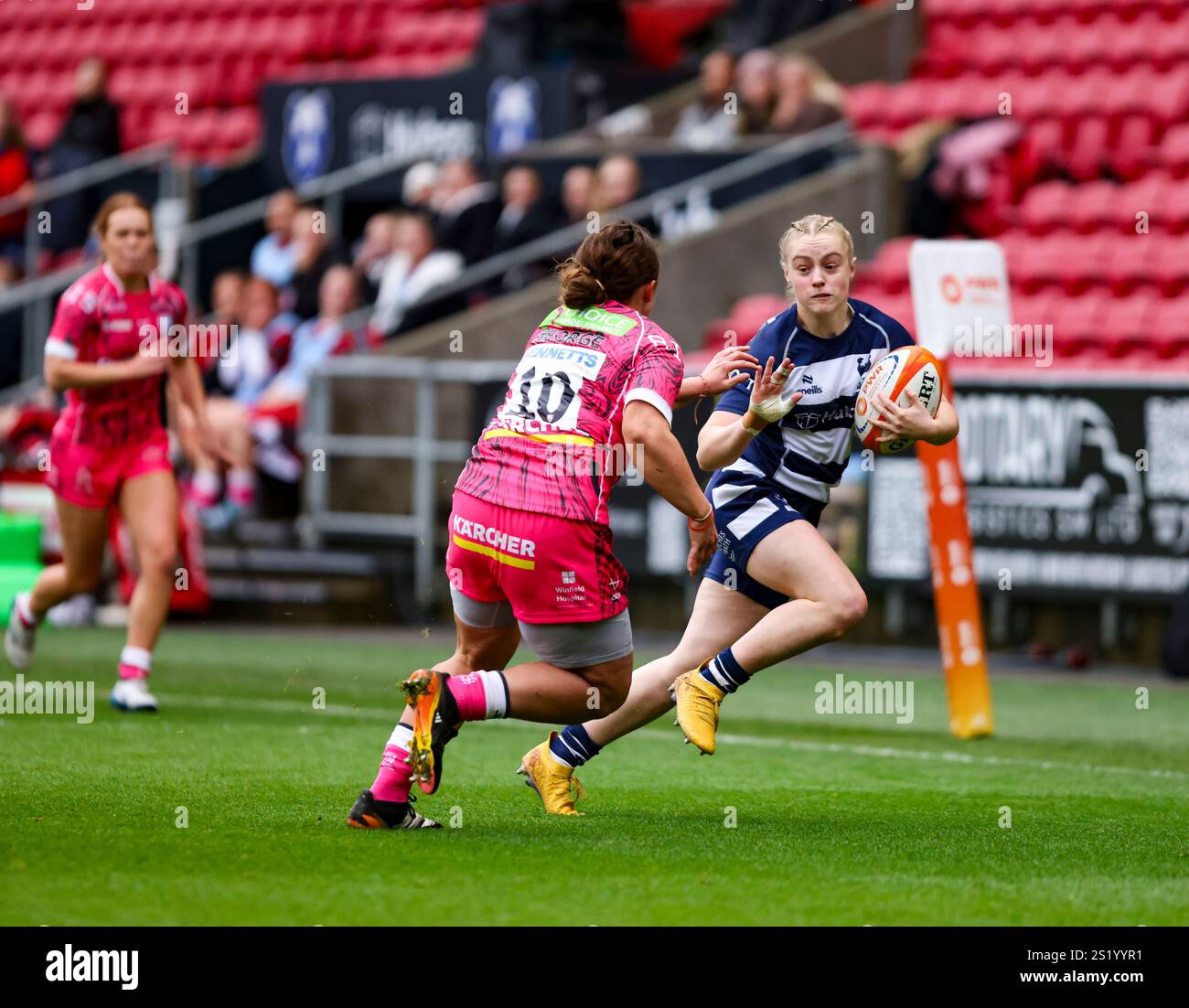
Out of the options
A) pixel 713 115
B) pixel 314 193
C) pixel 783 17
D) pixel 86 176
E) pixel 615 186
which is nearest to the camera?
pixel 615 186

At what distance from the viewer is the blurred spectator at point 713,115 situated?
16906mm

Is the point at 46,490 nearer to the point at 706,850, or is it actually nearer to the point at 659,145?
the point at 659,145

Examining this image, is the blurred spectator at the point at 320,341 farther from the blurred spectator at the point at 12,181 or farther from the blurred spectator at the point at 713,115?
the blurred spectator at the point at 12,181

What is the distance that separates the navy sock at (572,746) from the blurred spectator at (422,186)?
11.5 meters

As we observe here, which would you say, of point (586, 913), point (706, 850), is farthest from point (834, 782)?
point (586, 913)

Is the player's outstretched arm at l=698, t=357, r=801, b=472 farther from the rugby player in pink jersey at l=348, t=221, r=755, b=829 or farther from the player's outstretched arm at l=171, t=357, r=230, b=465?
the player's outstretched arm at l=171, t=357, r=230, b=465

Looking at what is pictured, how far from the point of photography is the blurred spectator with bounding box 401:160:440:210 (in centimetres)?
1809

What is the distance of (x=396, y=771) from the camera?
6238 millimetres

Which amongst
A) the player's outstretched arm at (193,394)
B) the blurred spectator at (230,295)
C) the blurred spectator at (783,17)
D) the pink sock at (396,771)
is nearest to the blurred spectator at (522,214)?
the blurred spectator at (230,295)

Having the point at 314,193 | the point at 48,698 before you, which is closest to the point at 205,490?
the point at 314,193

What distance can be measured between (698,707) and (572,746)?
0.44m

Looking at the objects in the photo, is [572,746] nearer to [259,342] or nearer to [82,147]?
[259,342]

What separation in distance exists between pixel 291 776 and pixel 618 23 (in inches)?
546

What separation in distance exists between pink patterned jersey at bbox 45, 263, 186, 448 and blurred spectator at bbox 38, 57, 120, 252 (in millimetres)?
11107
